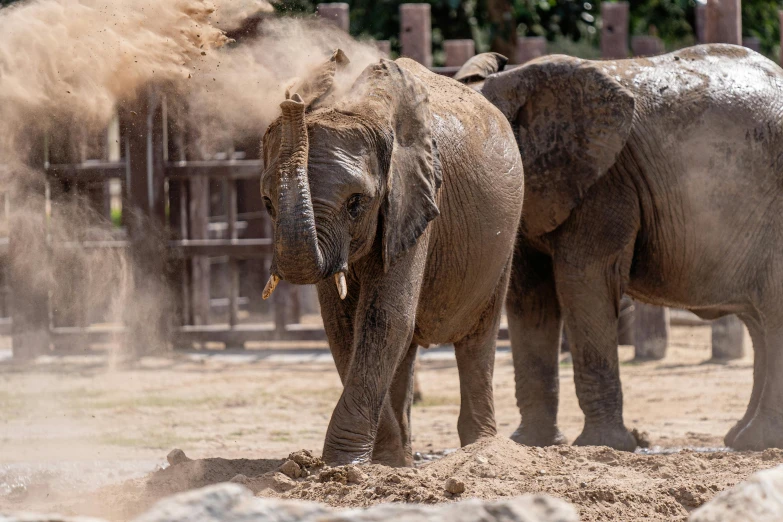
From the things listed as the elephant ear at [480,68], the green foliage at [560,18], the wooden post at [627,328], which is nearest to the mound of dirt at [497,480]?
the elephant ear at [480,68]

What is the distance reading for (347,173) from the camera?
503 cm

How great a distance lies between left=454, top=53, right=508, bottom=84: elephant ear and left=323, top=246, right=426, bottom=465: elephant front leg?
243 centimetres

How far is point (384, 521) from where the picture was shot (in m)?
2.78

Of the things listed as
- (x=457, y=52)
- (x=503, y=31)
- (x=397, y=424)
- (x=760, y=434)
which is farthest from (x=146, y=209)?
(x=760, y=434)

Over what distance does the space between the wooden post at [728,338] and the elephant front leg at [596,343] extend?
4.58 metres

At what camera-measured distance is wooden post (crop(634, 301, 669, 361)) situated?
11781 mm

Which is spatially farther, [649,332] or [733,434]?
[649,332]

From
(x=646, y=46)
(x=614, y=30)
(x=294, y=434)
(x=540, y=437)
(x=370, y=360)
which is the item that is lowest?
(x=294, y=434)

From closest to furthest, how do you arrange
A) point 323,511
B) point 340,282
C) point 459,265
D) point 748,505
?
point 323,511 → point 748,505 → point 340,282 → point 459,265

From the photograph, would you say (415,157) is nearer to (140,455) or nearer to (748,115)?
(748,115)

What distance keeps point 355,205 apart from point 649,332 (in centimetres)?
728

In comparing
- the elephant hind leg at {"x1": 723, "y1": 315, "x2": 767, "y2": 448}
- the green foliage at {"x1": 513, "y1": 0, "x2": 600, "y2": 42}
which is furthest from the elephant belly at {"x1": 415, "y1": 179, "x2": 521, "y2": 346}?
the green foliage at {"x1": 513, "y1": 0, "x2": 600, "y2": 42}

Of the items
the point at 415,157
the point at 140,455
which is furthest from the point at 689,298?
the point at 140,455

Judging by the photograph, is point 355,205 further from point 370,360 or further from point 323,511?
point 323,511
